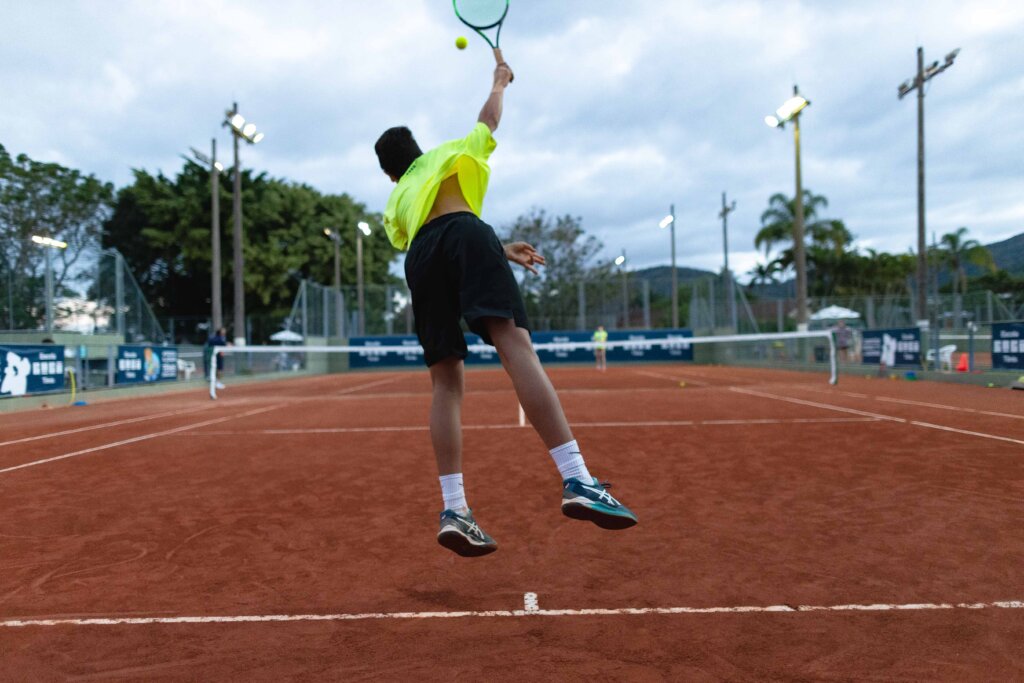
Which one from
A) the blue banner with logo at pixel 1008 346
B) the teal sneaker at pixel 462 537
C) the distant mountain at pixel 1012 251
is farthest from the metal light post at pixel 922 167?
the teal sneaker at pixel 462 537

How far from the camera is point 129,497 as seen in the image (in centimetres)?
481

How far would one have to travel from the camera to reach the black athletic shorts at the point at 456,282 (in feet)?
8.89

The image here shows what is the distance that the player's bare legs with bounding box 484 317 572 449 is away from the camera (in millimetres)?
2668

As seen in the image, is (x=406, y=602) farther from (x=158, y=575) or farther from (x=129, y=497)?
(x=129, y=497)

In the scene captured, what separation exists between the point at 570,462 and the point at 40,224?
3889cm

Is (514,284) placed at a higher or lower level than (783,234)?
lower

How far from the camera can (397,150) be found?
3197 millimetres

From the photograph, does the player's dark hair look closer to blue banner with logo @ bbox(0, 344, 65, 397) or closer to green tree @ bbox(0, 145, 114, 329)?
blue banner with logo @ bbox(0, 344, 65, 397)

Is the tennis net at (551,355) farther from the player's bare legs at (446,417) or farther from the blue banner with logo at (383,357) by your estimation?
the player's bare legs at (446,417)

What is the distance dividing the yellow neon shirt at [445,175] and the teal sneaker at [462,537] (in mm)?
1183

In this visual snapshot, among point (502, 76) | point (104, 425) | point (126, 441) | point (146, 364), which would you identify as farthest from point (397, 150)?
point (146, 364)

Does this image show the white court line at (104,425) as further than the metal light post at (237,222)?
No

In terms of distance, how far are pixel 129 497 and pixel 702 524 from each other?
3785 mm

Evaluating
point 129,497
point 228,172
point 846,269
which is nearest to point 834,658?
point 129,497
